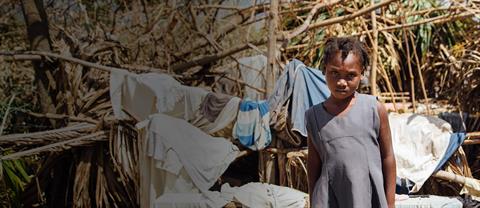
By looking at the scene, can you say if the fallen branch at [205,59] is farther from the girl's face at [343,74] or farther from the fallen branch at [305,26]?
the girl's face at [343,74]

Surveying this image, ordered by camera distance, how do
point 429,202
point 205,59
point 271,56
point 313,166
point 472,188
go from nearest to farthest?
point 313,166 → point 429,202 → point 472,188 → point 271,56 → point 205,59

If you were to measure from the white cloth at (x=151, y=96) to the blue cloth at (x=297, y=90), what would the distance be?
2.29 feet

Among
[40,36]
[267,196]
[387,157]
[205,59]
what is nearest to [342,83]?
[387,157]

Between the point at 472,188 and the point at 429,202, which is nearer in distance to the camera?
the point at 429,202

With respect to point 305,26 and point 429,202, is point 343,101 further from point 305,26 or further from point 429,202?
point 305,26

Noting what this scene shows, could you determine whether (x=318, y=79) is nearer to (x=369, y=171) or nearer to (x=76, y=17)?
(x=76, y=17)

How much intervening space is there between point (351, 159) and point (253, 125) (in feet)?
12.3

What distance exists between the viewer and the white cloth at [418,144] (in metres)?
5.82

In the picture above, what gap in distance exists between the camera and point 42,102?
7000 millimetres

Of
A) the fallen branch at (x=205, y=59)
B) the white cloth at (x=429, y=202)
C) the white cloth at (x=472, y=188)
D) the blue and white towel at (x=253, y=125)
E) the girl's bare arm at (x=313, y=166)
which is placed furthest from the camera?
the fallen branch at (x=205, y=59)

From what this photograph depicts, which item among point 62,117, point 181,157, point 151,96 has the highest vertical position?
point 151,96

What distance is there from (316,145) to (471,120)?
460 cm

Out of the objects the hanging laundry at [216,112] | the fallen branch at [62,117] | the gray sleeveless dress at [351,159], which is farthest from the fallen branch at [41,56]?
the gray sleeveless dress at [351,159]

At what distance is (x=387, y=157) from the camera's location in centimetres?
228
